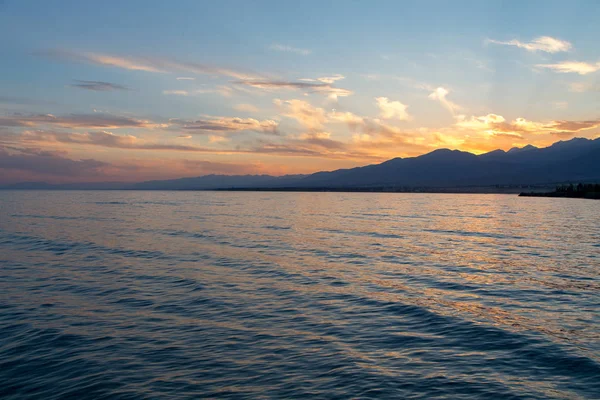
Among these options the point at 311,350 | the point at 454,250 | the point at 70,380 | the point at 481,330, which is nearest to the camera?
the point at 70,380

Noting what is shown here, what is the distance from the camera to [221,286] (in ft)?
88.0

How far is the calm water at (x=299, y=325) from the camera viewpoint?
1383 cm

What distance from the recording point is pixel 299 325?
19.4 metres

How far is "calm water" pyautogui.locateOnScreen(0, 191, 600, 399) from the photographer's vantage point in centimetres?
1383

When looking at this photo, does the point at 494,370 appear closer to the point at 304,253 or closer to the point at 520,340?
the point at 520,340

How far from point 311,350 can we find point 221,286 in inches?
452

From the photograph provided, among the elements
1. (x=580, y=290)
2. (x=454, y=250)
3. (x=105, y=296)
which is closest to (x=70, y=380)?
(x=105, y=296)

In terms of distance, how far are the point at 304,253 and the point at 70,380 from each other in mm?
27441

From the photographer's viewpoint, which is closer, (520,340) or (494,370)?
(494,370)

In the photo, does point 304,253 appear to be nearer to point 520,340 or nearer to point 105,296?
point 105,296

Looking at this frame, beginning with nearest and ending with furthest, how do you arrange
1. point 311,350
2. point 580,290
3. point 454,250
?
point 311,350
point 580,290
point 454,250

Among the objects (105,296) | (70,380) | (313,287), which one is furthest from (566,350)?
(105,296)

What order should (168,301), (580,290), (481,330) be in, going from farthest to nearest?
(580,290)
(168,301)
(481,330)

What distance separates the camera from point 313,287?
2666 centimetres
